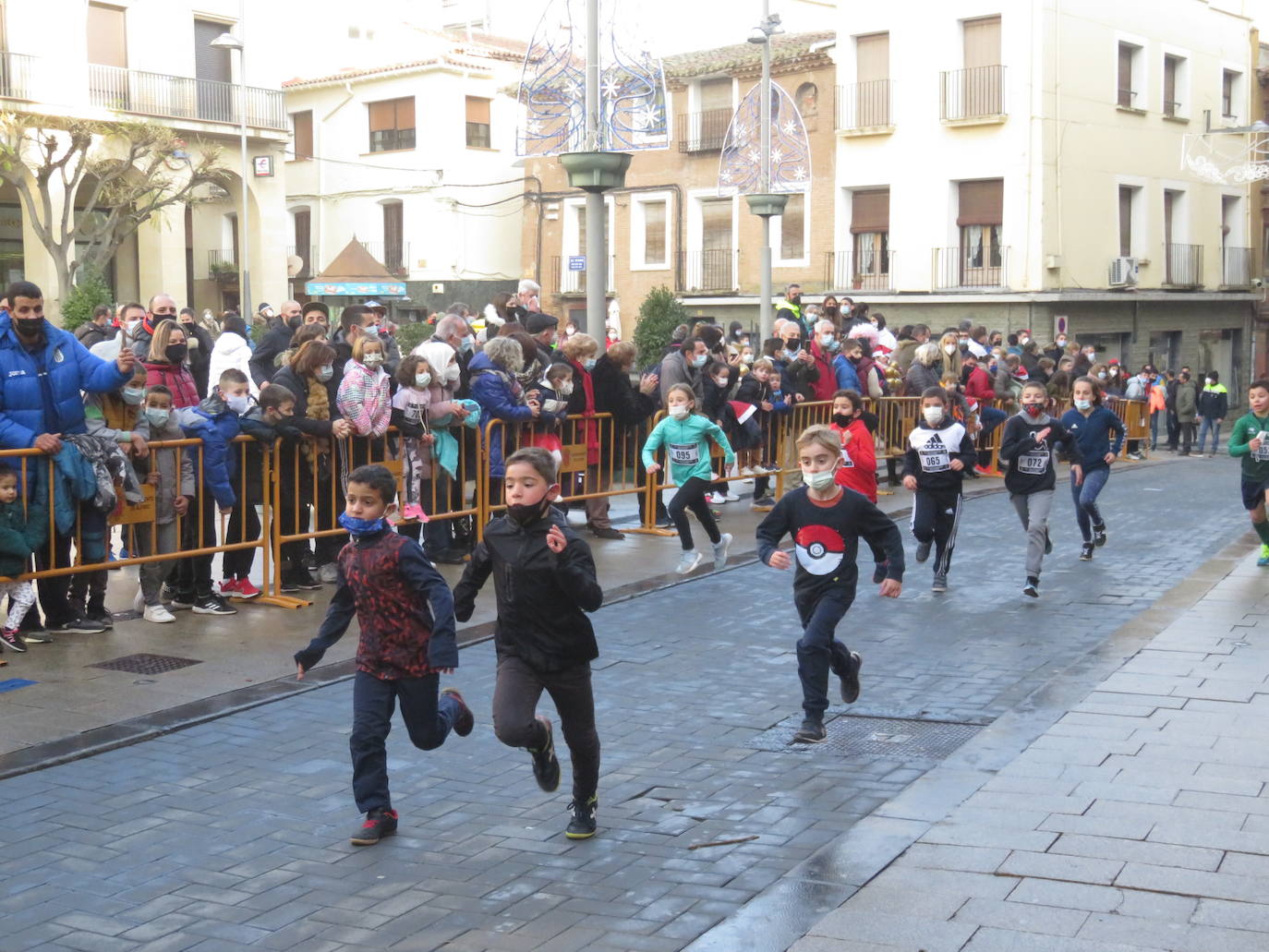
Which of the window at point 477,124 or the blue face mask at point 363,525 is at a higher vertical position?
the window at point 477,124

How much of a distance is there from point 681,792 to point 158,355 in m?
5.74

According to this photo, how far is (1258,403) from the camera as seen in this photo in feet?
39.6

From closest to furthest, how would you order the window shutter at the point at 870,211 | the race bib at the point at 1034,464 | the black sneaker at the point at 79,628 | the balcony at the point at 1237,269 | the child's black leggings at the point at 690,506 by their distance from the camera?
the black sneaker at the point at 79,628, the race bib at the point at 1034,464, the child's black leggings at the point at 690,506, the window shutter at the point at 870,211, the balcony at the point at 1237,269

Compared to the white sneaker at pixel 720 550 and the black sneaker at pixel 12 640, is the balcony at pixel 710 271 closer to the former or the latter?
the white sneaker at pixel 720 550

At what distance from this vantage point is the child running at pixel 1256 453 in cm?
1198

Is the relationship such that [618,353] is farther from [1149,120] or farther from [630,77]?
[1149,120]

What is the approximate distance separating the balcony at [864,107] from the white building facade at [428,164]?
36.7 feet

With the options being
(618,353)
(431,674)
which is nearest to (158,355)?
(618,353)

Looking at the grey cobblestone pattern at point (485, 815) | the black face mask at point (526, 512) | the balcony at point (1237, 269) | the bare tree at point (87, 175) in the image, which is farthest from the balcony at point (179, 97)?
the black face mask at point (526, 512)

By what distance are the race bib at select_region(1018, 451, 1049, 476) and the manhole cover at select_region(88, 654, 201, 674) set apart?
20.7ft

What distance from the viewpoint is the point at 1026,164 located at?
1271 inches

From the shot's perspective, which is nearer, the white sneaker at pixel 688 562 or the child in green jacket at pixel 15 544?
the child in green jacket at pixel 15 544

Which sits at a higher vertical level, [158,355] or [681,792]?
[158,355]

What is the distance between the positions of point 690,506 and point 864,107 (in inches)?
968
